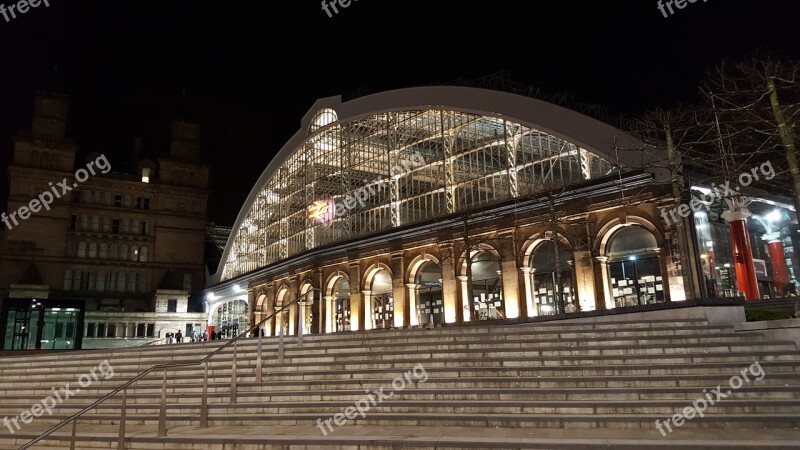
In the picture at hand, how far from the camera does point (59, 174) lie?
190 feet

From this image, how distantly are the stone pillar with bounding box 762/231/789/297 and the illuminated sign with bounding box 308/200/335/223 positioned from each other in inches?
987

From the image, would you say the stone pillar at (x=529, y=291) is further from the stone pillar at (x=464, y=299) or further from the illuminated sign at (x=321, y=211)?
the illuminated sign at (x=321, y=211)

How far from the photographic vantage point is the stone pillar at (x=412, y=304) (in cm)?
3170

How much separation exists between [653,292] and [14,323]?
49.3m

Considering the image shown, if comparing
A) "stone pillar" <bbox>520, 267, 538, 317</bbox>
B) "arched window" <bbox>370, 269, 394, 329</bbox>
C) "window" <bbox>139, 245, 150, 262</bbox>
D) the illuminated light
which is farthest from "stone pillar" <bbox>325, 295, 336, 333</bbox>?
"window" <bbox>139, 245, 150, 262</bbox>

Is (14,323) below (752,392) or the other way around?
the other way around

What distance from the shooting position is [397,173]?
110 feet

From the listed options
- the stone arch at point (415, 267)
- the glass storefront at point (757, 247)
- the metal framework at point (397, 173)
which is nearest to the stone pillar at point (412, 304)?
the stone arch at point (415, 267)

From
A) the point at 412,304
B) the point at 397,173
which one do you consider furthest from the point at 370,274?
the point at 397,173

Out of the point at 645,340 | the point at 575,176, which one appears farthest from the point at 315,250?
the point at 645,340

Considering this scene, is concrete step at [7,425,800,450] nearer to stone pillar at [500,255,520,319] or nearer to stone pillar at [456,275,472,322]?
stone pillar at [500,255,520,319]

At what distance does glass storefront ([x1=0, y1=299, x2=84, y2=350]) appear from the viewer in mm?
46375

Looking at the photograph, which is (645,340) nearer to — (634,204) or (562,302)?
(634,204)

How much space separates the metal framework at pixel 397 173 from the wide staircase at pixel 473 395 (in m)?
11.4
